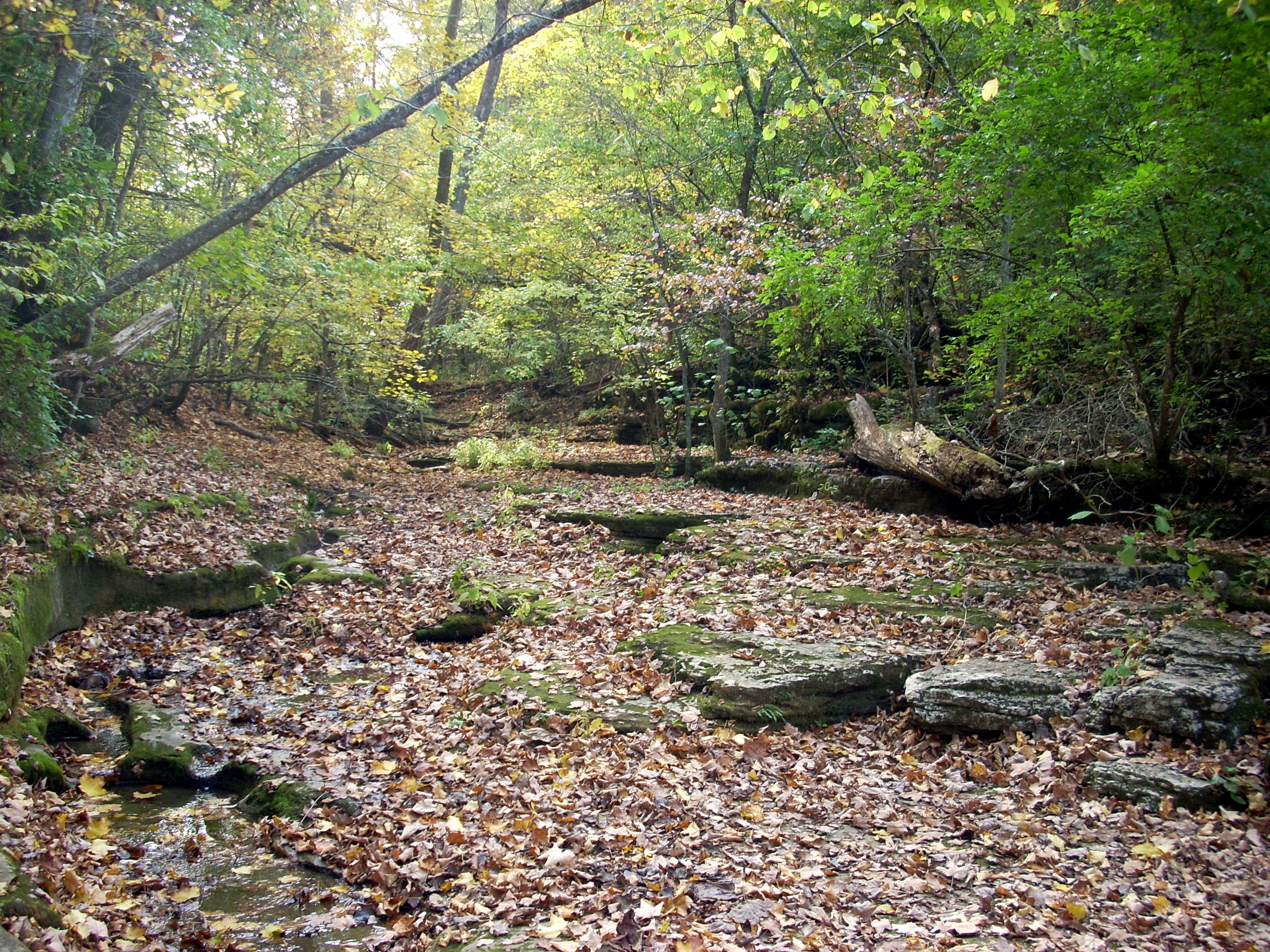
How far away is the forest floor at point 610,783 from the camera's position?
3.49 metres

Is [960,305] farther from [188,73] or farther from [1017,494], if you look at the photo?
[188,73]

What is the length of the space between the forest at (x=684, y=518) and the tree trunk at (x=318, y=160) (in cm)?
8

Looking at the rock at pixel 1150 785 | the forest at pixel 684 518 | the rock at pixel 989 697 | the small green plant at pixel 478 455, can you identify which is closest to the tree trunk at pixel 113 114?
the forest at pixel 684 518

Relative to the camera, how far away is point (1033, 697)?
16.6 ft

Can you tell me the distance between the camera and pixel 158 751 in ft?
17.8

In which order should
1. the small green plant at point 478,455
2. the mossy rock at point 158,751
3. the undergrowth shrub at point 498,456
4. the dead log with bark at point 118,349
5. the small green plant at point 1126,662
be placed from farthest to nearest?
1. the small green plant at point 478,455
2. the undergrowth shrub at point 498,456
3. the dead log with bark at point 118,349
4. the mossy rock at point 158,751
5. the small green plant at point 1126,662

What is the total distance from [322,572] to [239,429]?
8026 millimetres

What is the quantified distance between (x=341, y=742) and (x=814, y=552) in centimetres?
537

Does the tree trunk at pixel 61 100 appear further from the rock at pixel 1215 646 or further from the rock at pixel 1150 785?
the rock at pixel 1215 646

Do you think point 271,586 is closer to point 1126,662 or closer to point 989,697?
point 989,697

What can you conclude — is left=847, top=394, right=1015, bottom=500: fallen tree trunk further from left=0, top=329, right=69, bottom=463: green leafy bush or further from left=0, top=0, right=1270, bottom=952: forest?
left=0, top=329, right=69, bottom=463: green leafy bush

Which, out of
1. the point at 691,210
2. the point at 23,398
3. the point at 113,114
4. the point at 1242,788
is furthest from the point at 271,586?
the point at 691,210

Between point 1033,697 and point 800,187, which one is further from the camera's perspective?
point 800,187

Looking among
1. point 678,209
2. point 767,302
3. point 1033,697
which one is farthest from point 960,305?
point 1033,697
